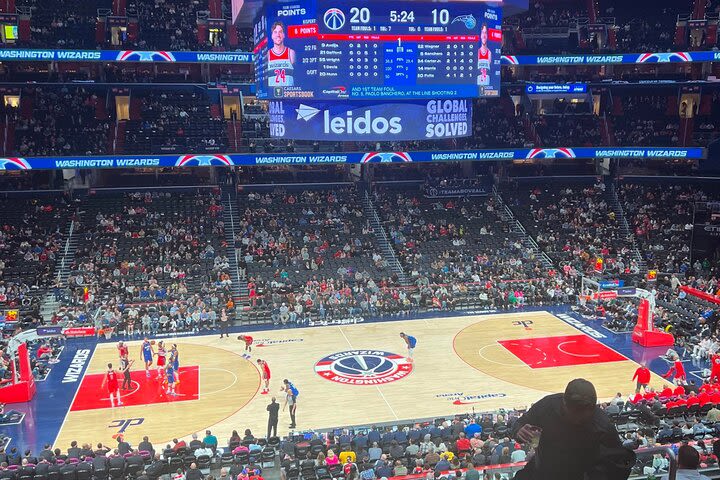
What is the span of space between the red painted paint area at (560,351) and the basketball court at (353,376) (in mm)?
41

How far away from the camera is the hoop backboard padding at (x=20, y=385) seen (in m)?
22.3

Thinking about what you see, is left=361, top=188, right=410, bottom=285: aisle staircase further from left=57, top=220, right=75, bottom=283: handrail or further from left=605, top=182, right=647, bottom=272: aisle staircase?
left=57, top=220, right=75, bottom=283: handrail

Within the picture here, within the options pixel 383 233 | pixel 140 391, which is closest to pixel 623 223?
pixel 383 233

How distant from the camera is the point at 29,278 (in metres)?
32.2

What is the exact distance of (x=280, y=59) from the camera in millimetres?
25578

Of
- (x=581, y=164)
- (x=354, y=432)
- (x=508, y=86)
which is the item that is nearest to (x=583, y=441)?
(x=354, y=432)

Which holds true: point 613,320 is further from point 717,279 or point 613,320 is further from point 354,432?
point 354,432

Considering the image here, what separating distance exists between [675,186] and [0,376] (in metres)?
39.4

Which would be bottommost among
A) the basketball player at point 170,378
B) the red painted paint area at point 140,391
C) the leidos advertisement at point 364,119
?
the red painted paint area at point 140,391

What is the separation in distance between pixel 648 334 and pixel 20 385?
23.7 meters

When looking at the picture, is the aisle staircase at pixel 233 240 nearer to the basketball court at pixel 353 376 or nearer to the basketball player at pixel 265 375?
the basketball court at pixel 353 376

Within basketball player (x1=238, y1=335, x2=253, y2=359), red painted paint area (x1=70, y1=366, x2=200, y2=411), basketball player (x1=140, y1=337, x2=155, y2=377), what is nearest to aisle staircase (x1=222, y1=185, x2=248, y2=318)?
basketball player (x1=238, y1=335, x2=253, y2=359)

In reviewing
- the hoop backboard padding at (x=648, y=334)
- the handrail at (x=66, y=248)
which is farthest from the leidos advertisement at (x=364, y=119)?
the handrail at (x=66, y=248)

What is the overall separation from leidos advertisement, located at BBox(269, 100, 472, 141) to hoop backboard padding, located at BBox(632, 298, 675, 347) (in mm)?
10831
